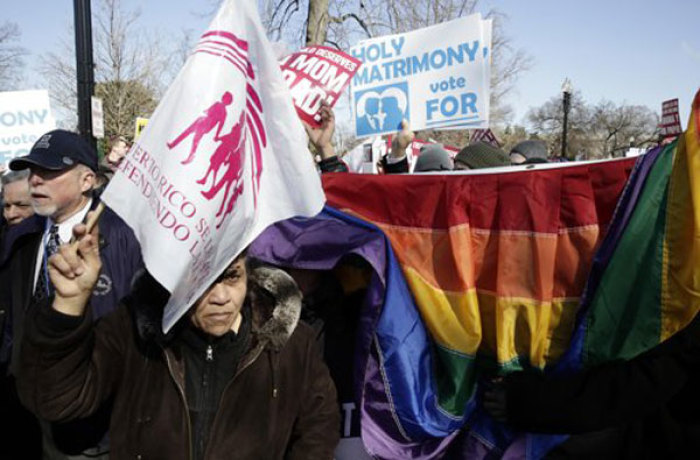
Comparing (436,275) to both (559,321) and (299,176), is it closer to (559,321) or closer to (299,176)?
(559,321)

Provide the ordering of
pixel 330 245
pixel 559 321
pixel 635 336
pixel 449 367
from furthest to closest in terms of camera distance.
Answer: pixel 330 245, pixel 449 367, pixel 559 321, pixel 635 336

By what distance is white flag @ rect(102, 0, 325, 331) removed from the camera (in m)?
1.71

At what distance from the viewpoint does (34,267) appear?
2.98m

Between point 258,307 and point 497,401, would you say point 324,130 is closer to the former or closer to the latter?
point 258,307

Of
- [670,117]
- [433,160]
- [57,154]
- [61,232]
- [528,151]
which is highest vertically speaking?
[670,117]

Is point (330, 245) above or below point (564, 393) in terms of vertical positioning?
above

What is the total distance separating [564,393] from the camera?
6.65ft

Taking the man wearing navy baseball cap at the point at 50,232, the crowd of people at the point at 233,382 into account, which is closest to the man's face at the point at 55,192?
the man wearing navy baseball cap at the point at 50,232

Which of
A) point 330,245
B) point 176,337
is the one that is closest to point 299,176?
point 330,245

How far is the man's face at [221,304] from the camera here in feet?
6.53

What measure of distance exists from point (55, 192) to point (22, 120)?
411 centimetres

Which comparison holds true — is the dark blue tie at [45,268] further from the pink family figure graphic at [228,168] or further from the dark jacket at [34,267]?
the pink family figure graphic at [228,168]

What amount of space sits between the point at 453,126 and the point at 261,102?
2.43 m

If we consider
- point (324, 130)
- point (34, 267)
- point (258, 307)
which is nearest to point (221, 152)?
point (258, 307)
